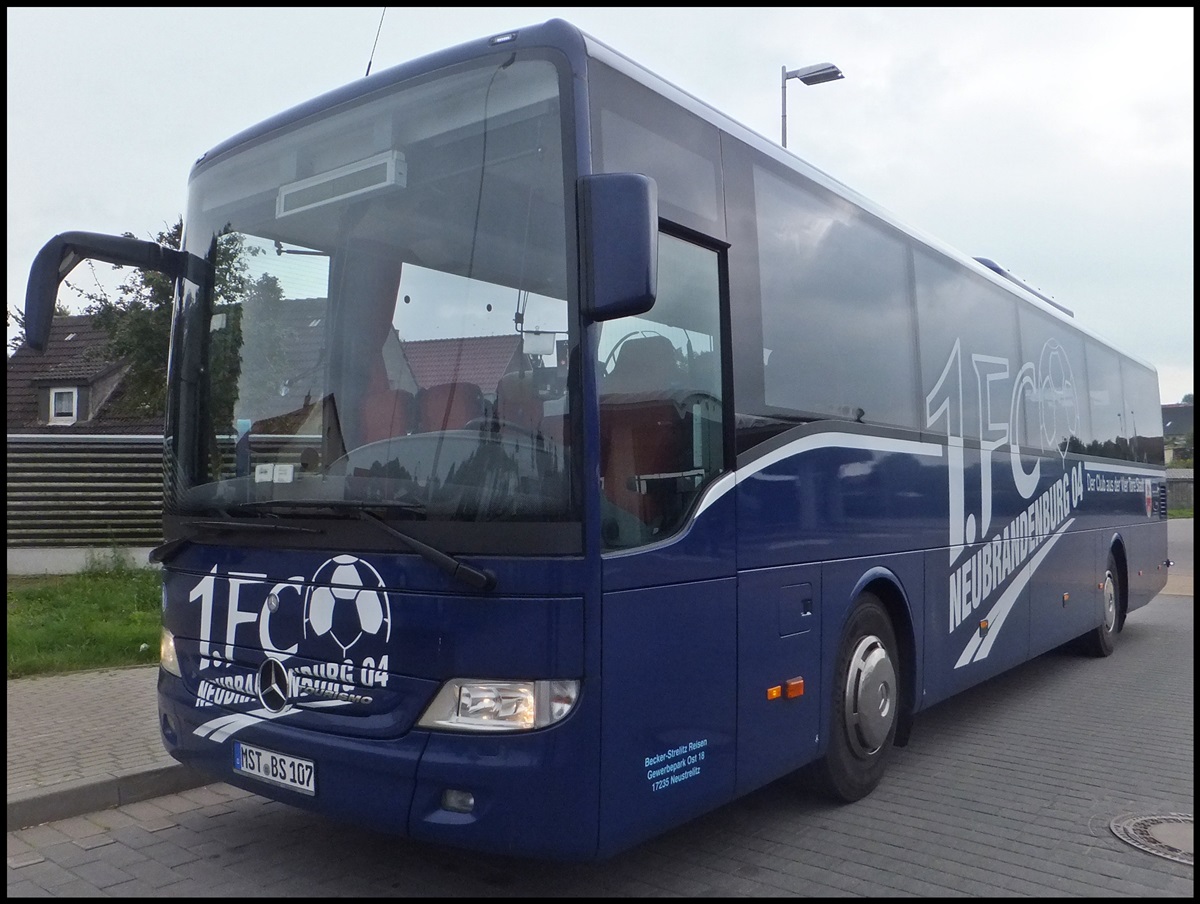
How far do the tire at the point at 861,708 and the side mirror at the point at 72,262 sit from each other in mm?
3715

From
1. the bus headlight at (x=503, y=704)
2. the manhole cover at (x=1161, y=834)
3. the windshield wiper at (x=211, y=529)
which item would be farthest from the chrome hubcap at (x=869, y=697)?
the windshield wiper at (x=211, y=529)

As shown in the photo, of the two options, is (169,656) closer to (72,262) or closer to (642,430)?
(72,262)

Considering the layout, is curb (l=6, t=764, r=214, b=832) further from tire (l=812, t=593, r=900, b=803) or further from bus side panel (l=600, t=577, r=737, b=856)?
tire (l=812, t=593, r=900, b=803)

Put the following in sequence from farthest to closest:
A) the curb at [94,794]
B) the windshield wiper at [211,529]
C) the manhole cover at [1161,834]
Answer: the curb at [94,794] < the manhole cover at [1161,834] < the windshield wiper at [211,529]

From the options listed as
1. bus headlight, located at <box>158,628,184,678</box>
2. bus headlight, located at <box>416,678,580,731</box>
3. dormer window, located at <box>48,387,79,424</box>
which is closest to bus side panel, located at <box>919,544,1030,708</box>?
bus headlight, located at <box>416,678,580,731</box>

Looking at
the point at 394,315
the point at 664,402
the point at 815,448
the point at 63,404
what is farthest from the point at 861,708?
the point at 63,404

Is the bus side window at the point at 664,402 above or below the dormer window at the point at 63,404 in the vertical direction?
below

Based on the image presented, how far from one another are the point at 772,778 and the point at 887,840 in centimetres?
71

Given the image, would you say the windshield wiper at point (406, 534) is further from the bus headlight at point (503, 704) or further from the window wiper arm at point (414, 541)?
the bus headlight at point (503, 704)

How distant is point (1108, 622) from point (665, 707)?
849 cm

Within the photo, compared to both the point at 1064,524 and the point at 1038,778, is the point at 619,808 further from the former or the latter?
the point at 1064,524

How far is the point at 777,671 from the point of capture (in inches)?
195

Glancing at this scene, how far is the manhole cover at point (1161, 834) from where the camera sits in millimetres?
5008

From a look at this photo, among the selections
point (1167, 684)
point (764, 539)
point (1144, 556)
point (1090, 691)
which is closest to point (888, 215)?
point (764, 539)
